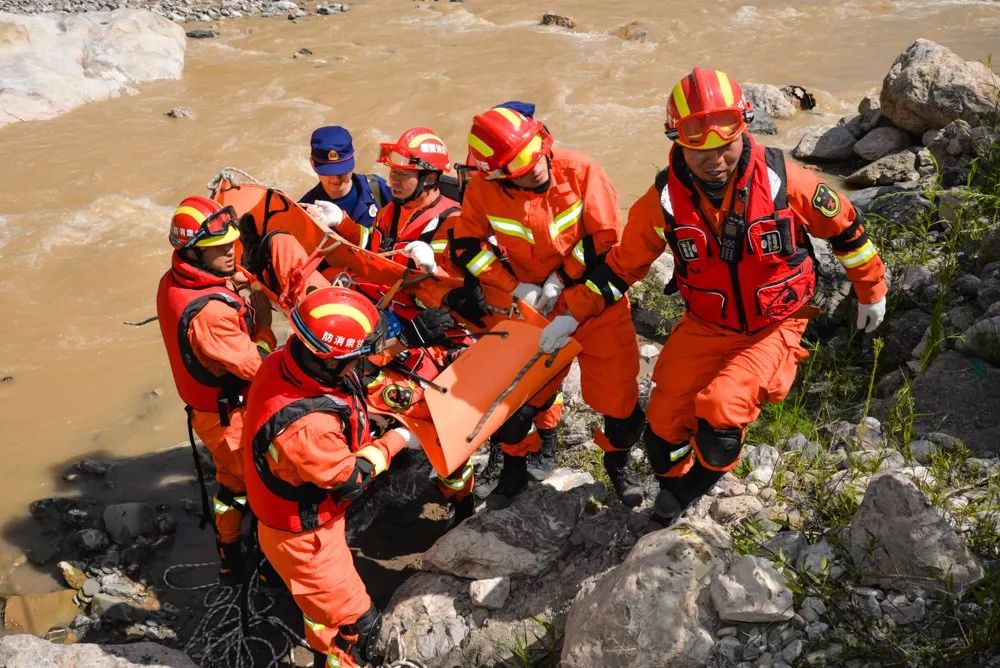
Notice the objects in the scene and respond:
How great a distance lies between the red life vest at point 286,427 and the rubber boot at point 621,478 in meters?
1.29

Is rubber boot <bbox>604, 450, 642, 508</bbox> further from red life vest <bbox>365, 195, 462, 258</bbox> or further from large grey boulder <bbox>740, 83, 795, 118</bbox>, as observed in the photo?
large grey boulder <bbox>740, 83, 795, 118</bbox>

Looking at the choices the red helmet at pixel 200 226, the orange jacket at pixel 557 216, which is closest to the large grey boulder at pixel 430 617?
the orange jacket at pixel 557 216

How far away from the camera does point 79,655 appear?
3.86 meters

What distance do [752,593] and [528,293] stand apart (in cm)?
177

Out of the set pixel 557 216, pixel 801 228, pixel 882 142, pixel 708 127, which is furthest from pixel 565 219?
pixel 882 142

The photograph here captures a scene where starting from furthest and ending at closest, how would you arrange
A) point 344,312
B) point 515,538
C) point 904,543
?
1. point 515,538
2. point 344,312
3. point 904,543

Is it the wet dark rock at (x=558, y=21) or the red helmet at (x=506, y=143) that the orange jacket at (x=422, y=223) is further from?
the wet dark rock at (x=558, y=21)

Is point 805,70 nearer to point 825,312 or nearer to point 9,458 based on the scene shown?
point 825,312

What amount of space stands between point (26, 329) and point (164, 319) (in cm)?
398

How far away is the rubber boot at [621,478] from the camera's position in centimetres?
421

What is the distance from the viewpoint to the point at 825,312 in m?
5.54

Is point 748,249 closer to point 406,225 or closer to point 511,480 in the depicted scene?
point 511,480

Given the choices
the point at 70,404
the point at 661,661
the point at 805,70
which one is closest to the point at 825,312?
the point at 661,661

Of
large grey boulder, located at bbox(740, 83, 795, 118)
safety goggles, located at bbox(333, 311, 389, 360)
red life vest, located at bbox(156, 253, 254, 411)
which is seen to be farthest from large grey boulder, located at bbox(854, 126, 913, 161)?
safety goggles, located at bbox(333, 311, 389, 360)
